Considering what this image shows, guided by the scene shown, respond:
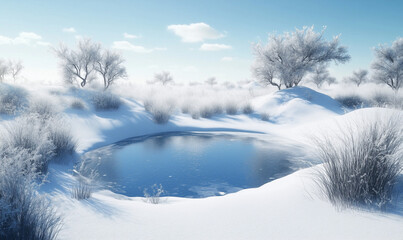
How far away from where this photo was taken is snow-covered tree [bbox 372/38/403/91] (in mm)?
21000

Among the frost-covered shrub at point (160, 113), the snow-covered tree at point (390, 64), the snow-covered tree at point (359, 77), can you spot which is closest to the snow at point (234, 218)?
the frost-covered shrub at point (160, 113)

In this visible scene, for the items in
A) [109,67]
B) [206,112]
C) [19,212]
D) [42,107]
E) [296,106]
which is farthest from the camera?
[109,67]

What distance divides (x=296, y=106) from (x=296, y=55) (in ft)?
19.6

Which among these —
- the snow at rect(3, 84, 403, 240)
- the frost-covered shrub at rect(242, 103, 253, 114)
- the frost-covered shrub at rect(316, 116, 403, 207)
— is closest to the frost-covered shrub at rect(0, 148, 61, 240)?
the snow at rect(3, 84, 403, 240)

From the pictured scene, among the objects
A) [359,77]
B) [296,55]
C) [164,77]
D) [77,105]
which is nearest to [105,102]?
[77,105]

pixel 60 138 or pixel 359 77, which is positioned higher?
pixel 359 77

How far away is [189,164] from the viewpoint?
6.79 metres

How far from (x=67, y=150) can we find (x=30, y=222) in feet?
16.7

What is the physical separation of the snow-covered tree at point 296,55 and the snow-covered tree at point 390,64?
6.61m

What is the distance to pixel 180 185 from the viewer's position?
537 cm

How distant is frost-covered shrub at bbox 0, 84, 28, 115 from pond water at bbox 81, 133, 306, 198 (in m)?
4.62

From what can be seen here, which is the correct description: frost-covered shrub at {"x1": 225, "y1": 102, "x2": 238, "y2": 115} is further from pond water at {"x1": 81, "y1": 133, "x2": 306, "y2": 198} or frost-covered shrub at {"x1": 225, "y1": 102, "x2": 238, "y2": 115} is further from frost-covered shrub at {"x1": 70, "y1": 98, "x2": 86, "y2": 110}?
frost-covered shrub at {"x1": 70, "y1": 98, "x2": 86, "y2": 110}

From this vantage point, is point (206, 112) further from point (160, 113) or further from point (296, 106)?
point (296, 106)

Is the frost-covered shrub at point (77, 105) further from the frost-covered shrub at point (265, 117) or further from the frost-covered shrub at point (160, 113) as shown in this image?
the frost-covered shrub at point (265, 117)
